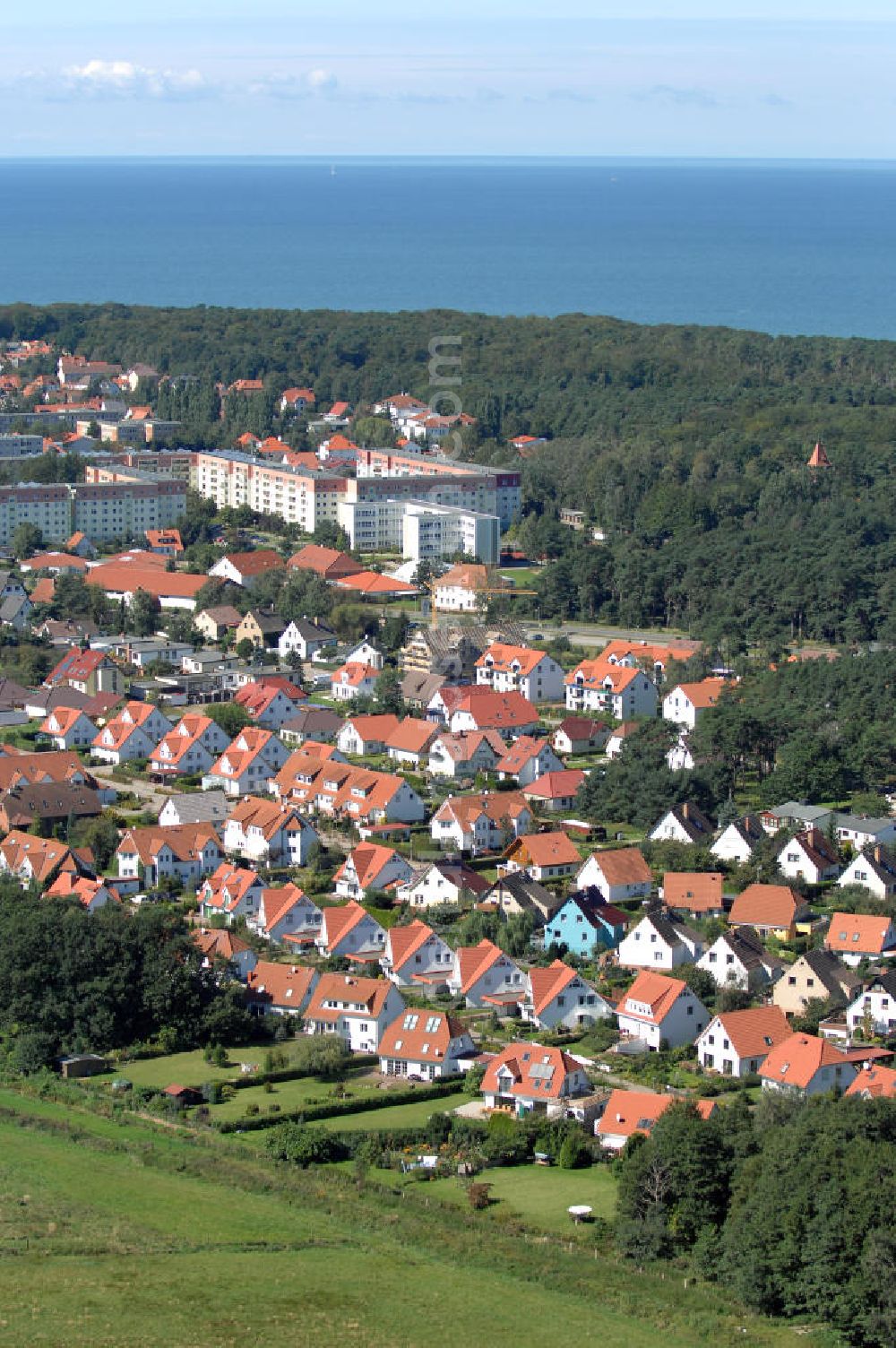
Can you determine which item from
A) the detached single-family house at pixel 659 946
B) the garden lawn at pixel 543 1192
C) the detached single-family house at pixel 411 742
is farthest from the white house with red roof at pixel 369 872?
the garden lawn at pixel 543 1192

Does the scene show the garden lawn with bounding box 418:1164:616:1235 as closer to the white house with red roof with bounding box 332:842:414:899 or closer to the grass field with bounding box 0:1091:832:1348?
the grass field with bounding box 0:1091:832:1348

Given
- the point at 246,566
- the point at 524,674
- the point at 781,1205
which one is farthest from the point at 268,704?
the point at 781,1205

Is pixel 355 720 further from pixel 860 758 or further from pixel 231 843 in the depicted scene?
pixel 860 758

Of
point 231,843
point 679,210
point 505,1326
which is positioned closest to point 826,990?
point 505,1326

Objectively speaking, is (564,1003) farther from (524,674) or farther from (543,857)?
(524,674)

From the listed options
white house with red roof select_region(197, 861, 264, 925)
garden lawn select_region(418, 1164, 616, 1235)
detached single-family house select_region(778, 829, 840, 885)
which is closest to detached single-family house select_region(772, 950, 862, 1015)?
detached single-family house select_region(778, 829, 840, 885)
